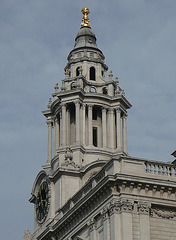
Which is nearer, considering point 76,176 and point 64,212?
point 64,212

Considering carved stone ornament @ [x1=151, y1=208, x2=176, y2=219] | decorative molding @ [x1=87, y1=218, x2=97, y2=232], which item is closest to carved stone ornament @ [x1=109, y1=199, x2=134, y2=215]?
carved stone ornament @ [x1=151, y1=208, x2=176, y2=219]

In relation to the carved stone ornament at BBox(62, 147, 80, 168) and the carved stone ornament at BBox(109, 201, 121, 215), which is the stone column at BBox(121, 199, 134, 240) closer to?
the carved stone ornament at BBox(109, 201, 121, 215)

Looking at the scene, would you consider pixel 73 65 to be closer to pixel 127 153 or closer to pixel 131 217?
pixel 127 153

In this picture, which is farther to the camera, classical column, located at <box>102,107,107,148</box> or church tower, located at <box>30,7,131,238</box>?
classical column, located at <box>102,107,107,148</box>

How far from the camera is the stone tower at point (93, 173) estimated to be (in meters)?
41.5

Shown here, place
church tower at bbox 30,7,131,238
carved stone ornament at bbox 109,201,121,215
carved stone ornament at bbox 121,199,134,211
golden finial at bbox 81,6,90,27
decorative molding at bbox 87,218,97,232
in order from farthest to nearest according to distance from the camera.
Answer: golden finial at bbox 81,6,90,27 → church tower at bbox 30,7,131,238 → decorative molding at bbox 87,218,97,232 → carved stone ornament at bbox 109,201,121,215 → carved stone ornament at bbox 121,199,134,211

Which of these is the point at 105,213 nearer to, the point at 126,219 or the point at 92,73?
the point at 126,219

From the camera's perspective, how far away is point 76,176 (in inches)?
2274

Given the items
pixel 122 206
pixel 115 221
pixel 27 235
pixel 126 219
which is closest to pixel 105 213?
pixel 115 221

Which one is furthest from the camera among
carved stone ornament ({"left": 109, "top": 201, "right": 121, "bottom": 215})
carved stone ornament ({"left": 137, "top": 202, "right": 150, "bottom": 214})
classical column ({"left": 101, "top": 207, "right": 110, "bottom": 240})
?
classical column ({"left": 101, "top": 207, "right": 110, "bottom": 240})

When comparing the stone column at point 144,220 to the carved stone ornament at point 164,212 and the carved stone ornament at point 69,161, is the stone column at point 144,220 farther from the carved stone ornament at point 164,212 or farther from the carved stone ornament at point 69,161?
the carved stone ornament at point 69,161

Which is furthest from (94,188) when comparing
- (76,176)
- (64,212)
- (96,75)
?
(96,75)

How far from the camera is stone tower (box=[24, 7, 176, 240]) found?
41.5 m

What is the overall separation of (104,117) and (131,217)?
76.6ft
